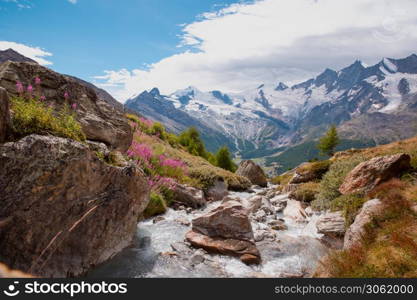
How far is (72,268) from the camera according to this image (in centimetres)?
730

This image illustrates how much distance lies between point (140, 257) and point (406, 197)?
10645 mm

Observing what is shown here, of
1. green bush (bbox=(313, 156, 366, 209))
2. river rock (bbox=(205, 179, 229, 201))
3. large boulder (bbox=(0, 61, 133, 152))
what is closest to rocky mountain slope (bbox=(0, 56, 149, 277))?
large boulder (bbox=(0, 61, 133, 152))

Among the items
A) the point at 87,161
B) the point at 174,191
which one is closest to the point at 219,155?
the point at 174,191

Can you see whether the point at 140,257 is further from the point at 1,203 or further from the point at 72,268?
the point at 1,203

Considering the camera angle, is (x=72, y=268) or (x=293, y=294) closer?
(x=293, y=294)

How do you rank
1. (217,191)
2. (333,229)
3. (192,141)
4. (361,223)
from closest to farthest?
1. (361,223)
2. (333,229)
3. (217,191)
4. (192,141)

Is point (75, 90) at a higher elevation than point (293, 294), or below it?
higher

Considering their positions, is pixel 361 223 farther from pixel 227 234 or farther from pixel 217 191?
pixel 217 191

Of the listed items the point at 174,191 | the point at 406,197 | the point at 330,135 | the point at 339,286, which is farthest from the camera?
the point at 330,135

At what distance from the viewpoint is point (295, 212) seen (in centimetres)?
1792

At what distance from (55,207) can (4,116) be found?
261 cm

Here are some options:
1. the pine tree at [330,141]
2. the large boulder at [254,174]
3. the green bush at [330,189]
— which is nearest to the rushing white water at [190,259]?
the green bush at [330,189]

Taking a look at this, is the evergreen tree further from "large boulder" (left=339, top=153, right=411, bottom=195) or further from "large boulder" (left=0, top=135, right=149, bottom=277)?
"large boulder" (left=0, top=135, right=149, bottom=277)

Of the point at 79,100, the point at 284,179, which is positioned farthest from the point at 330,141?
the point at 79,100
